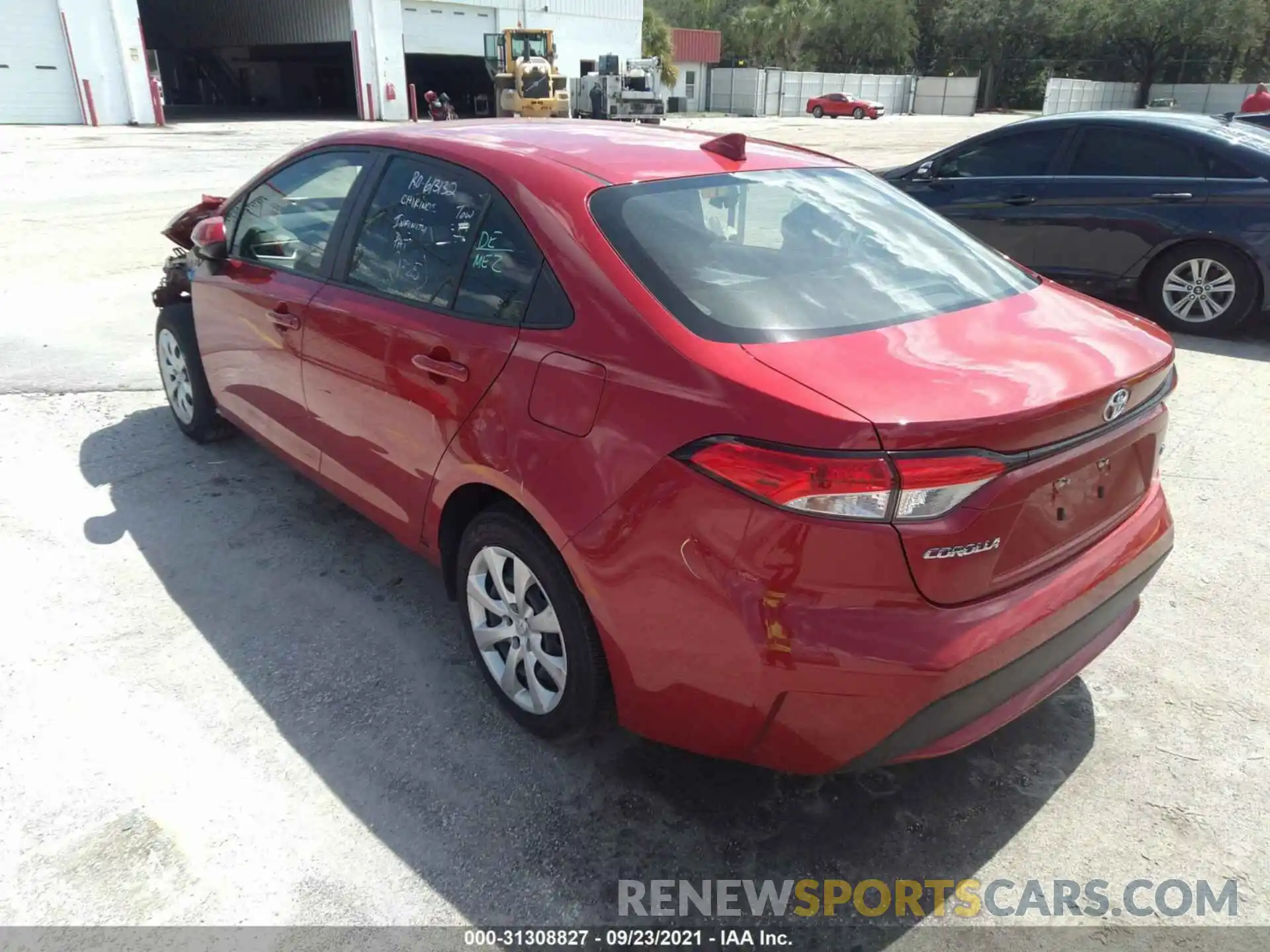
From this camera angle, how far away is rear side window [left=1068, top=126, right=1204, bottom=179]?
22.1ft

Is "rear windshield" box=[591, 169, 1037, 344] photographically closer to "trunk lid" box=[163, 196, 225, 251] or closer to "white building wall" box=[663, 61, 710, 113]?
"trunk lid" box=[163, 196, 225, 251]

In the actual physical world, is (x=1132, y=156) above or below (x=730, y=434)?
above

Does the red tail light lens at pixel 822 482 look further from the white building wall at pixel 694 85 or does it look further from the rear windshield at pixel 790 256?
the white building wall at pixel 694 85

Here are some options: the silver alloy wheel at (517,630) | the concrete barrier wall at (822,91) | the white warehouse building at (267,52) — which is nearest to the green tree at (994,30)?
the concrete barrier wall at (822,91)

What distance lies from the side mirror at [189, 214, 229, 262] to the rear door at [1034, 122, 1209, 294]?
19.6 feet

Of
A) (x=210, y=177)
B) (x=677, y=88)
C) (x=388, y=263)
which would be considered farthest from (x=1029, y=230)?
(x=677, y=88)

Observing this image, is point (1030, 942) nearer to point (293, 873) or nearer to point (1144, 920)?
point (1144, 920)

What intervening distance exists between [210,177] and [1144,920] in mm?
18093

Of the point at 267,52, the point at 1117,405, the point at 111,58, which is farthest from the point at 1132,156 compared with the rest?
the point at 267,52

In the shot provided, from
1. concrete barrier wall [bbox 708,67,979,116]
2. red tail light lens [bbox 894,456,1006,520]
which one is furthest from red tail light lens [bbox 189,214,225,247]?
concrete barrier wall [bbox 708,67,979,116]

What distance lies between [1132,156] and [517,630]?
261 inches

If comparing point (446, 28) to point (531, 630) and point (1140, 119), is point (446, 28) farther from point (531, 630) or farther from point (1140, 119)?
point (531, 630)

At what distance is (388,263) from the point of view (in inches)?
120

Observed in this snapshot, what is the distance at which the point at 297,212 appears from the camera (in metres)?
3.72
